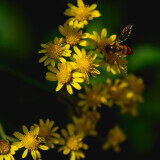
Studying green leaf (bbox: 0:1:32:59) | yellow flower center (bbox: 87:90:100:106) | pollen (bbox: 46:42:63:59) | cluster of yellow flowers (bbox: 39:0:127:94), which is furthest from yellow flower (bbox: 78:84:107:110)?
green leaf (bbox: 0:1:32:59)

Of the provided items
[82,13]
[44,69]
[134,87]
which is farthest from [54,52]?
[134,87]

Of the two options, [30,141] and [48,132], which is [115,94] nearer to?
[48,132]

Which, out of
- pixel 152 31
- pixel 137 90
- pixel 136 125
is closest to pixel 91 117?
pixel 137 90

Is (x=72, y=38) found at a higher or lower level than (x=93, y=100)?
higher

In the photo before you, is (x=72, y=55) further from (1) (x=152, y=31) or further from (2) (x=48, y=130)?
(1) (x=152, y=31)

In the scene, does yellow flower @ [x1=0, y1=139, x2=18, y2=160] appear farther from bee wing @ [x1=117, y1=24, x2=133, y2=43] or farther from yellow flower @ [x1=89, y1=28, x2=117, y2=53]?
bee wing @ [x1=117, y1=24, x2=133, y2=43]

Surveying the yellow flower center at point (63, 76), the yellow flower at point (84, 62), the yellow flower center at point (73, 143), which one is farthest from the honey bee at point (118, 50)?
the yellow flower center at point (73, 143)

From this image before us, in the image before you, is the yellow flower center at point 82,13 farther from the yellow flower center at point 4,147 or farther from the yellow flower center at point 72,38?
the yellow flower center at point 4,147
